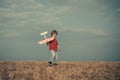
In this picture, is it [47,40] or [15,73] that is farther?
[47,40]

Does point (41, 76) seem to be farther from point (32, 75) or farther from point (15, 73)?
point (15, 73)

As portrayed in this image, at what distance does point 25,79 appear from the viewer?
11.9 m

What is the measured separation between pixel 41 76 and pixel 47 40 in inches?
214

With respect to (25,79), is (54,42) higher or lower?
higher

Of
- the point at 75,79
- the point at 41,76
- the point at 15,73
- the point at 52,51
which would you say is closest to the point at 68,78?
the point at 75,79

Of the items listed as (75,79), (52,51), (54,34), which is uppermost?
(54,34)

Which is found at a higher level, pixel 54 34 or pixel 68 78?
pixel 54 34

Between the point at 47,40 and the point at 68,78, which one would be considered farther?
the point at 47,40

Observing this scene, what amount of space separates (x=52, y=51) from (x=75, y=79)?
5769 millimetres

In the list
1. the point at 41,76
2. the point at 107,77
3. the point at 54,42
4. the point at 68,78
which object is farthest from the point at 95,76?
the point at 54,42

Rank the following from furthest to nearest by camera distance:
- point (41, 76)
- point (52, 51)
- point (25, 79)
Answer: point (52, 51) < point (41, 76) < point (25, 79)

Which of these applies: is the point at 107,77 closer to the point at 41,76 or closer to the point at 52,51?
the point at 41,76

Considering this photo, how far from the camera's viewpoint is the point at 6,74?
13117mm

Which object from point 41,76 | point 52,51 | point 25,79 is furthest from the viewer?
point 52,51
